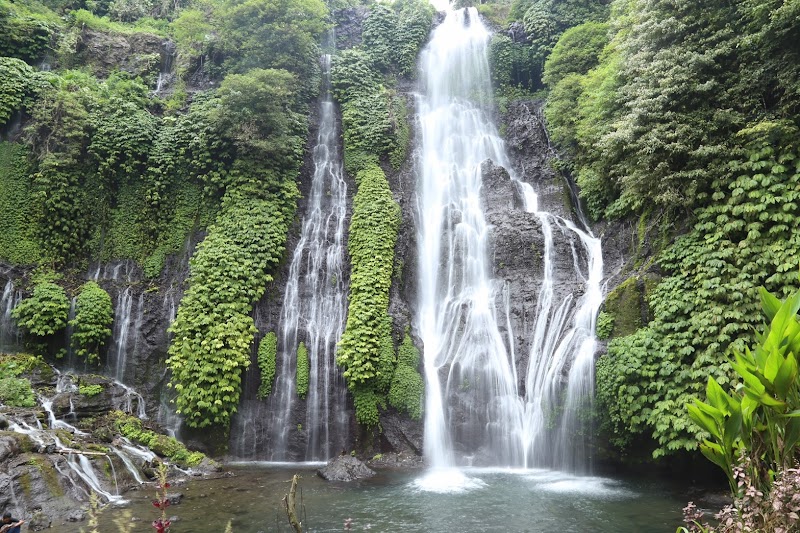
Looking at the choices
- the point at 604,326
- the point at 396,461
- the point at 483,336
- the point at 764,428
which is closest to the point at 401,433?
the point at 396,461

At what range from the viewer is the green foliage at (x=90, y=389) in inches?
518

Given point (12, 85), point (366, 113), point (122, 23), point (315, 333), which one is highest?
point (122, 23)

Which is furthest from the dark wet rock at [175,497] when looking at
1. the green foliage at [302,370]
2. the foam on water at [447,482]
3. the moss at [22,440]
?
the green foliage at [302,370]

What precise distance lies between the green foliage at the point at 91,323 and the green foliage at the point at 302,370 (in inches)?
222

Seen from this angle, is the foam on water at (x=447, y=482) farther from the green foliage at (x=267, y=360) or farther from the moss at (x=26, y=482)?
the moss at (x=26, y=482)

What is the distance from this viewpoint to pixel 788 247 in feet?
31.7

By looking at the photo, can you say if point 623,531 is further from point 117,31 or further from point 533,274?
point 117,31

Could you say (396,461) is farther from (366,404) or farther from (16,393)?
(16,393)

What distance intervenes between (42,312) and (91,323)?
131cm

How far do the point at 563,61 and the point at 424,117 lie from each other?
230 inches

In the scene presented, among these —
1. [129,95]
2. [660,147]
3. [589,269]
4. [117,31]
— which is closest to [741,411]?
[660,147]

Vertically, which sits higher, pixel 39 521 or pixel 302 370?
pixel 302 370

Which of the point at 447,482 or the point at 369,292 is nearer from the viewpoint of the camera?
the point at 447,482

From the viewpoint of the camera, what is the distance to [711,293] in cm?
1020
